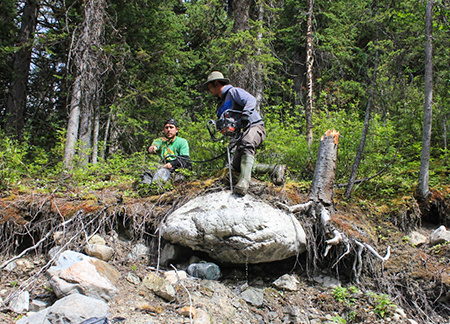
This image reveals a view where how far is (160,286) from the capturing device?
383 cm

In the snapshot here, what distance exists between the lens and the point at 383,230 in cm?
523

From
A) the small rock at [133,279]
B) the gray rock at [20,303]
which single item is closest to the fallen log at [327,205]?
the small rock at [133,279]

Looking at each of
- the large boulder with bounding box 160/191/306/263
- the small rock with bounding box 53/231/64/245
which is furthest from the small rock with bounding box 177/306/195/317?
the small rock with bounding box 53/231/64/245

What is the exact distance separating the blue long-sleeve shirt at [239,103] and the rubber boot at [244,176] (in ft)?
1.85

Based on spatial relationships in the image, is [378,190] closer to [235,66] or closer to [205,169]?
[205,169]

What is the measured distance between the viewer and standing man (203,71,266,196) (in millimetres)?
4566

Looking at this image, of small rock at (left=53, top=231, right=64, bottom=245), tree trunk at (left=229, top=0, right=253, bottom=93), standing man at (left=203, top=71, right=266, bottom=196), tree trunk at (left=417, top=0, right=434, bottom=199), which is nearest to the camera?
small rock at (left=53, top=231, right=64, bottom=245)

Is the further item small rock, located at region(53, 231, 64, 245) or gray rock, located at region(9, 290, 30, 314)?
small rock, located at region(53, 231, 64, 245)

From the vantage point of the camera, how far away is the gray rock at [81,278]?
11.5 feet

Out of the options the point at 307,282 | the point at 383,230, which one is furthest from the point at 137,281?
the point at 383,230

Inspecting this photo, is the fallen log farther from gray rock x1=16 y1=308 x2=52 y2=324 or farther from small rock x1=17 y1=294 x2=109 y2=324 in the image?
gray rock x1=16 y1=308 x2=52 y2=324

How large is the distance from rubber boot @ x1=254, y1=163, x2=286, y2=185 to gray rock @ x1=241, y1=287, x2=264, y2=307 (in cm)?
179

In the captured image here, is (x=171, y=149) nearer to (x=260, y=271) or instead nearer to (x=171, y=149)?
(x=171, y=149)

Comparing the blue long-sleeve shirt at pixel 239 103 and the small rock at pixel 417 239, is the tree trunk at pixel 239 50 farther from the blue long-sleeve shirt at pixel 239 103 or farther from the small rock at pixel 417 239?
the small rock at pixel 417 239
